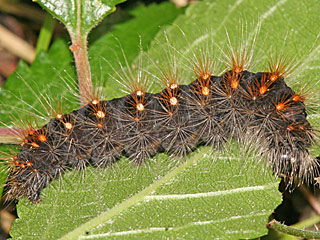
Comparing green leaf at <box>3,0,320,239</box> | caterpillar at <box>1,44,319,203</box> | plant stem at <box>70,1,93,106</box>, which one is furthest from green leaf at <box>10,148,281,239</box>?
plant stem at <box>70,1,93,106</box>

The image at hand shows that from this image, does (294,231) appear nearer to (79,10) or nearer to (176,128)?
(176,128)

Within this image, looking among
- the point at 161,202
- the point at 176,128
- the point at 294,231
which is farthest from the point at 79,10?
→ the point at 294,231

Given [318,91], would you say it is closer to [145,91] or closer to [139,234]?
[145,91]

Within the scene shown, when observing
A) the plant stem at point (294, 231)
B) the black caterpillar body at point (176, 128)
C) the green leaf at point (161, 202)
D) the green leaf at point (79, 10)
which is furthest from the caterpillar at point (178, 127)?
the green leaf at point (79, 10)

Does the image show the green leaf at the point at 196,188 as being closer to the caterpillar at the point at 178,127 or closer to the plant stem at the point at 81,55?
the caterpillar at the point at 178,127

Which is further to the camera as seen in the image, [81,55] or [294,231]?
[81,55]

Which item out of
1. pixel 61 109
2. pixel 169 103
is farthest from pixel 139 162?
pixel 61 109
